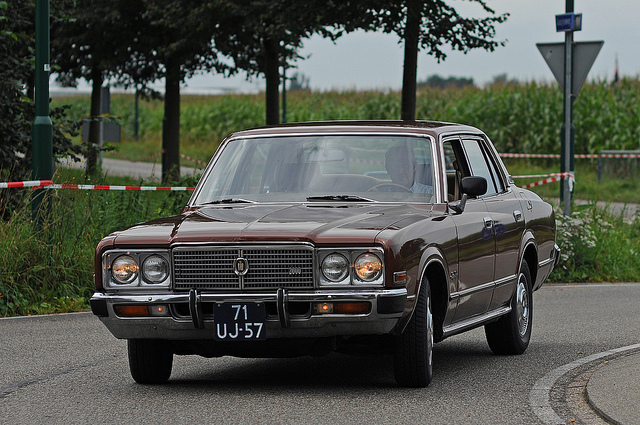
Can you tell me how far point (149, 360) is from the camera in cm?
782

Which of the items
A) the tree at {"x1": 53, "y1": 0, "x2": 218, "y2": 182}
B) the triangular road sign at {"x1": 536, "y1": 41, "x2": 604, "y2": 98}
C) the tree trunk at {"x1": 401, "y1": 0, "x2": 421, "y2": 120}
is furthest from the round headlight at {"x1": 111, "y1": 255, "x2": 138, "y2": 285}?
the tree at {"x1": 53, "y1": 0, "x2": 218, "y2": 182}

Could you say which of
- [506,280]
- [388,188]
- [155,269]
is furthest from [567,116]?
[155,269]

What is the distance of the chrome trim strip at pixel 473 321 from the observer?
8.11 meters

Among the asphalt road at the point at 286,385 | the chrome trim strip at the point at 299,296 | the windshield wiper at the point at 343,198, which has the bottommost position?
the asphalt road at the point at 286,385

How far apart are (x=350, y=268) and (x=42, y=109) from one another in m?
7.38

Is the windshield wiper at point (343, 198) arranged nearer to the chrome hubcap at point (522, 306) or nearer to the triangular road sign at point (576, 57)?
the chrome hubcap at point (522, 306)

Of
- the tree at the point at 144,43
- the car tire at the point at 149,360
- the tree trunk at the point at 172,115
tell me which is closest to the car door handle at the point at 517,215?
the car tire at the point at 149,360

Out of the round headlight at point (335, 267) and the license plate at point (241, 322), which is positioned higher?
the round headlight at point (335, 267)

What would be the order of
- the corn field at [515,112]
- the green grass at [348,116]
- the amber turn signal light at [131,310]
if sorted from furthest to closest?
the corn field at [515,112] → the green grass at [348,116] → the amber turn signal light at [131,310]

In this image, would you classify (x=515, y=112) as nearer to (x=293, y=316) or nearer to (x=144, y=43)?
(x=144, y=43)

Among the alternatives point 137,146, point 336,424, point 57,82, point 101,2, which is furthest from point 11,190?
point 137,146

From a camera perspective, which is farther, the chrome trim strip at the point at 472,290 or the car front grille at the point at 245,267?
the chrome trim strip at the point at 472,290

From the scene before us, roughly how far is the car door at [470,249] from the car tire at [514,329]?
2.03 ft

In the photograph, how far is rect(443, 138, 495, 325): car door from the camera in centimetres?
826
